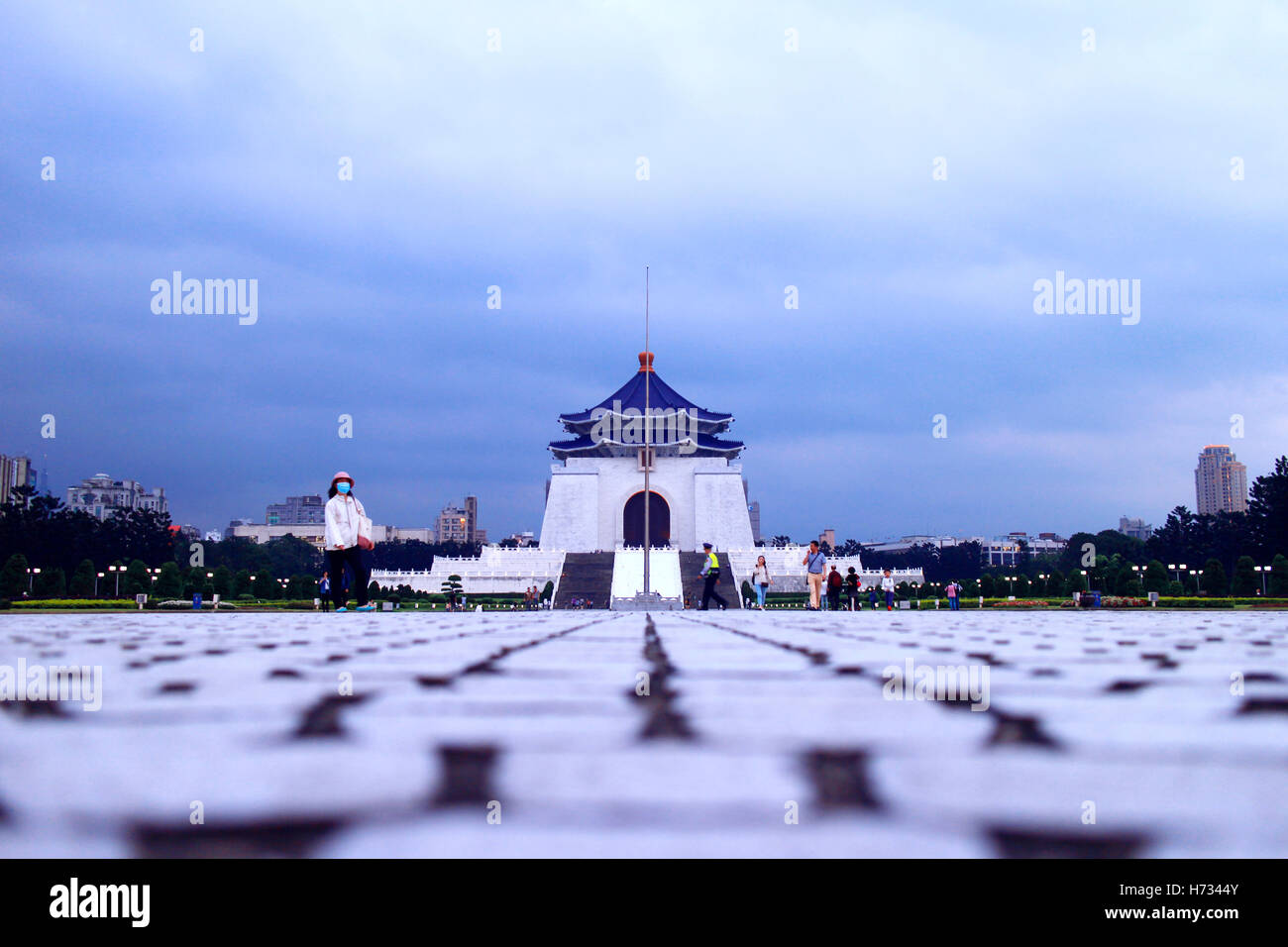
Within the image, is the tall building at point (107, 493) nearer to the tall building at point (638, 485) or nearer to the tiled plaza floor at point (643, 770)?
the tall building at point (638, 485)

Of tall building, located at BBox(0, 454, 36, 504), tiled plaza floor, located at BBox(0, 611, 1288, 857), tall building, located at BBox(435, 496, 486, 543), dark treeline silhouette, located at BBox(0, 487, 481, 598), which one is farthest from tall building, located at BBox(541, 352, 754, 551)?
tall building, located at BBox(435, 496, 486, 543)

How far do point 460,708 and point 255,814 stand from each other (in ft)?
2.68

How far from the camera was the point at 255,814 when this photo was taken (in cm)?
111

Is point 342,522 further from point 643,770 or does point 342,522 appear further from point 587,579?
point 587,579

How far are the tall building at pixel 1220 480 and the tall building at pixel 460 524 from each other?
102 m

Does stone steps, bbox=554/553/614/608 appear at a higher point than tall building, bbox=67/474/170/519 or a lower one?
lower

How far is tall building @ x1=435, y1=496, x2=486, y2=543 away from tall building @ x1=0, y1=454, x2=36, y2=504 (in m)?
97.5

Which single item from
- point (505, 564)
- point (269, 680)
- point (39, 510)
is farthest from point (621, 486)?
point (269, 680)

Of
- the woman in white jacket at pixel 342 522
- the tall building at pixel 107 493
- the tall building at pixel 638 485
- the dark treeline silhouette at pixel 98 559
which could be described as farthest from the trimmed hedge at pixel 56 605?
the tall building at pixel 107 493

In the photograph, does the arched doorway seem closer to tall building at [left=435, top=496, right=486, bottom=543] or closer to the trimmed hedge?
the trimmed hedge

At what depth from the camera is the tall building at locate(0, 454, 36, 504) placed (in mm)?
44125

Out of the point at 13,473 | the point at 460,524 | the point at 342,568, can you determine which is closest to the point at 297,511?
the point at 460,524

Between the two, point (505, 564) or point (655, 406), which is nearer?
point (505, 564)
